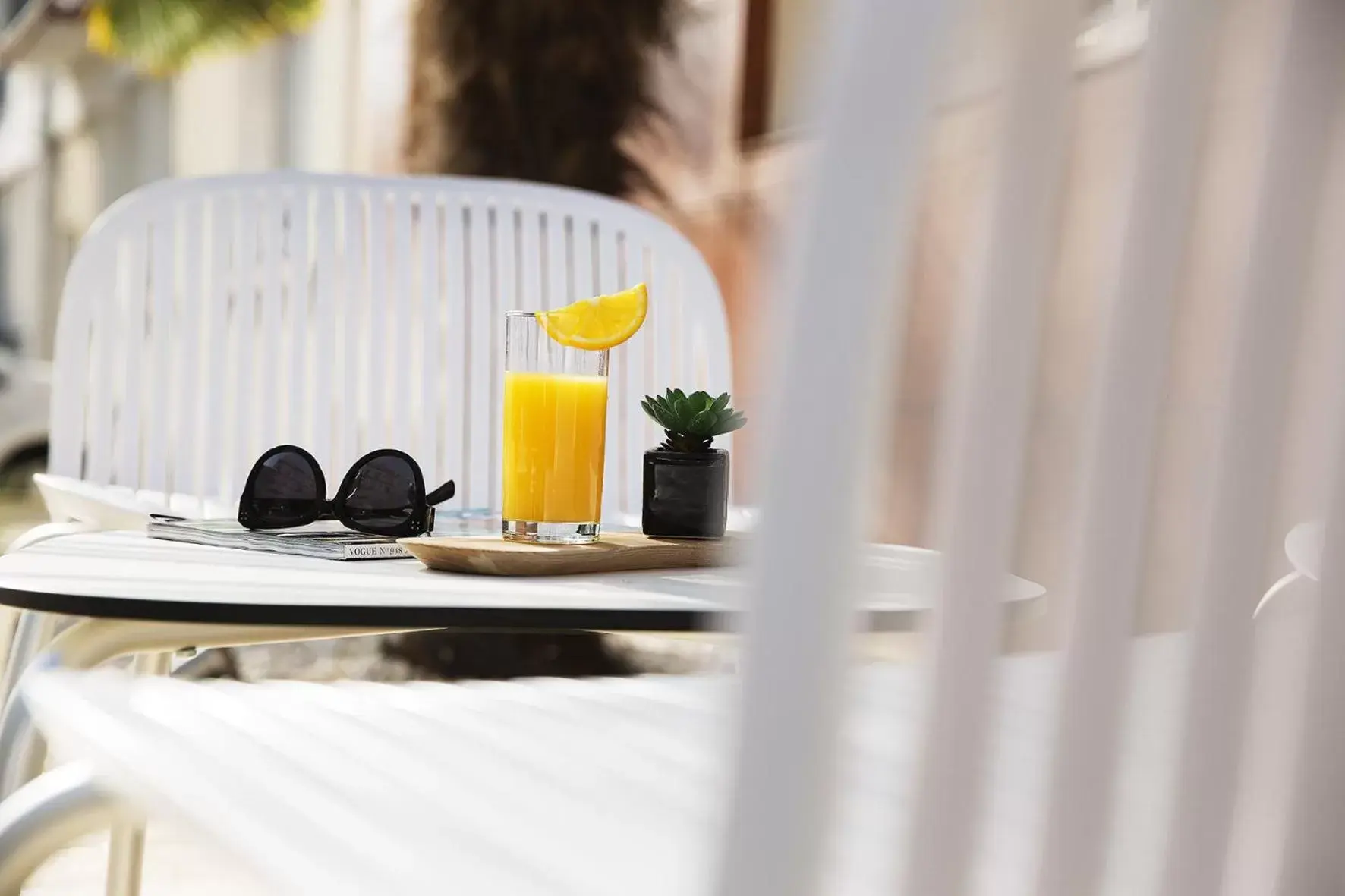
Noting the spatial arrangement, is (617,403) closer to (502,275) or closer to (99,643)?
(502,275)

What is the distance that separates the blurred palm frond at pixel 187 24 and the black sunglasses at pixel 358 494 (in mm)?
4841

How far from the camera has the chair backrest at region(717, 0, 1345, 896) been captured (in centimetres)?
31

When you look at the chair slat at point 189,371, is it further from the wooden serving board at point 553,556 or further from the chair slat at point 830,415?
the chair slat at point 830,415

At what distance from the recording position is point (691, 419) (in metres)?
1.04

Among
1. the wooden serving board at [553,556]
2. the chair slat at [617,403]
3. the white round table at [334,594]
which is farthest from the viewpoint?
the chair slat at [617,403]

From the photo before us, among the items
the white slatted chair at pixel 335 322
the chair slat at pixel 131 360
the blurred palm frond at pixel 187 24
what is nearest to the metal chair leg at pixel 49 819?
the white slatted chair at pixel 335 322

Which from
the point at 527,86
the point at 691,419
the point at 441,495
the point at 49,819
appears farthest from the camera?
the point at 527,86

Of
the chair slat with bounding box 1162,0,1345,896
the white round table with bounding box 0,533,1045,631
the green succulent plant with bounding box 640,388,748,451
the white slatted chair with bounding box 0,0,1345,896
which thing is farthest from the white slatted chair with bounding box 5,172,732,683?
the chair slat with bounding box 1162,0,1345,896

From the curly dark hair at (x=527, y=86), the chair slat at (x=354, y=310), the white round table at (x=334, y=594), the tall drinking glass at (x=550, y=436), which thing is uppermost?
the curly dark hair at (x=527, y=86)

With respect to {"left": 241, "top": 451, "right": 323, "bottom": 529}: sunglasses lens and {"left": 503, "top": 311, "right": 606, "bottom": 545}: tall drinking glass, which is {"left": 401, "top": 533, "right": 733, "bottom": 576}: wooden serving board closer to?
{"left": 503, "top": 311, "right": 606, "bottom": 545}: tall drinking glass

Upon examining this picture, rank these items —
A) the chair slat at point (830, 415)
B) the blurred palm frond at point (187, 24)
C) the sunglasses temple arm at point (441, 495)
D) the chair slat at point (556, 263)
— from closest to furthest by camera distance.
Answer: the chair slat at point (830, 415)
the sunglasses temple arm at point (441, 495)
the chair slat at point (556, 263)
the blurred palm frond at point (187, 24)

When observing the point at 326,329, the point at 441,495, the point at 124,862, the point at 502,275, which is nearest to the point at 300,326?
the point at 326,329

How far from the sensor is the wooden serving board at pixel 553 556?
896 mm

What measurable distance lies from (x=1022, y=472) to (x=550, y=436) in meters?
0.66
